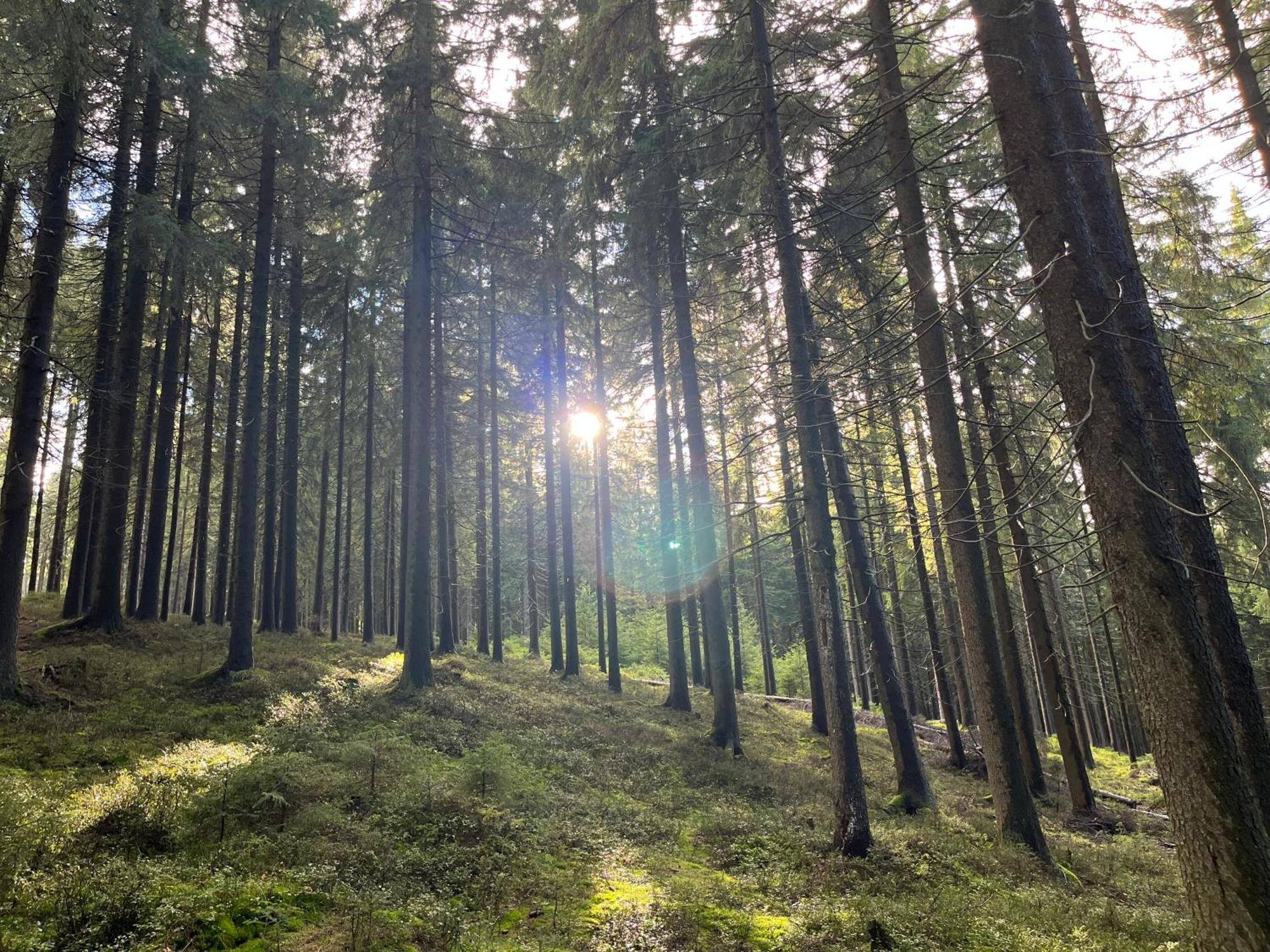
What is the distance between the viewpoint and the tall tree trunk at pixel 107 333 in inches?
539

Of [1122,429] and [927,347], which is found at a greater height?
[927,347]

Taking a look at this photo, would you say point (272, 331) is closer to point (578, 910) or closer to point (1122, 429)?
point (578, 910)

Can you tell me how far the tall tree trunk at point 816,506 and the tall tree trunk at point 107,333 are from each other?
1156 cm

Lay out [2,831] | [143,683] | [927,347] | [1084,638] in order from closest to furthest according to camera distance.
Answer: [2,831], [927,347], [143,683], [1084,638]

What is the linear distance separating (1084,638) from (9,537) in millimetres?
39266

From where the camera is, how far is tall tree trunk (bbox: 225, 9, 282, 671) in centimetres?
1277

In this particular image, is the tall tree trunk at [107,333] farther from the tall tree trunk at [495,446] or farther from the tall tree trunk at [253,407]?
the tall tree trunk at [495,446]

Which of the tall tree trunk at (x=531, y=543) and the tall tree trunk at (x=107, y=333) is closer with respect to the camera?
the tall tree trunk at (x=107, y=333)

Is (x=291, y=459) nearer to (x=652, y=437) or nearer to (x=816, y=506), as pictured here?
(x=652, y=437)

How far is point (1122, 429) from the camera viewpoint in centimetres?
425

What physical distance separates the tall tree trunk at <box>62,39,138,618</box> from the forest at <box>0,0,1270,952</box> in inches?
9.3

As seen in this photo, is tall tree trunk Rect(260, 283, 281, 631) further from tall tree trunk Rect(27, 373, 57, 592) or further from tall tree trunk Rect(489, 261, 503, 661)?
tall tree trunk Rect(489, 261, 503, 661)

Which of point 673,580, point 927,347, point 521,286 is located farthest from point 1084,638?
point 521,286

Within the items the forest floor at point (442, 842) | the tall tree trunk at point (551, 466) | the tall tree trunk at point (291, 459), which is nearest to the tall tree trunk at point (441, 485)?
the tall tree trunk at point (291, 459)
